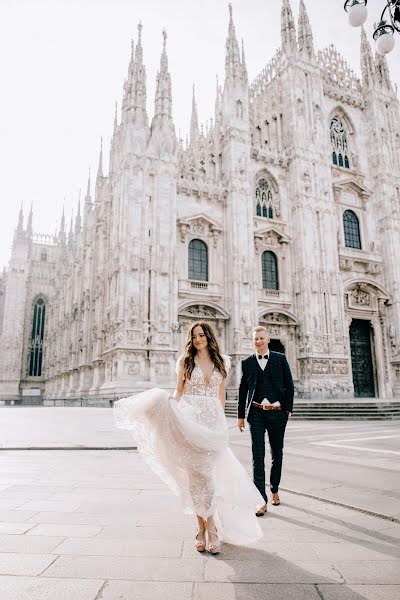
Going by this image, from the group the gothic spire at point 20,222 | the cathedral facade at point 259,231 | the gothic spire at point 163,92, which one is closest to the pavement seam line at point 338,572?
the cathedral facade at point 259,231

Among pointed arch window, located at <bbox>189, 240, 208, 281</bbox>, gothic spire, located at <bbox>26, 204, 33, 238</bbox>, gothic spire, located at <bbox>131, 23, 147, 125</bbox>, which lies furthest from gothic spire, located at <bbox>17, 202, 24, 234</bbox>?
pointed arch window, located at <bbox>189, 240, 208, 281</bbox>

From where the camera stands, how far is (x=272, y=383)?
445cm

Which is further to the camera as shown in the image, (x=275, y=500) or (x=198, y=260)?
(x=198, y=260)

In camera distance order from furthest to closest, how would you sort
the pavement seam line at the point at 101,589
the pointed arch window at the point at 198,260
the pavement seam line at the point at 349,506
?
the pointed arch window at the point at 198,260 → the pavement seam line at the point at 349,506 → the pavement seam line at the point at 101,589

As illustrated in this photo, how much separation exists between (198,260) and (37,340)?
35.6 meters

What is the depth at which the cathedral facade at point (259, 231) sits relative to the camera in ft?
Result: 73.7

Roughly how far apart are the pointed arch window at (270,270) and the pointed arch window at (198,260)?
13.0ft

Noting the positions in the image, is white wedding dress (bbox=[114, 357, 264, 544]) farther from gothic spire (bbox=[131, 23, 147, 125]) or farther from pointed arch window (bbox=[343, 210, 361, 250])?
pointed arch window (bbox=[343, 210, 361, 250])

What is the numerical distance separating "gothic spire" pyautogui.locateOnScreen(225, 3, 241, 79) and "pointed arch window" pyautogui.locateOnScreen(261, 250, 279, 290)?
11.6 meters

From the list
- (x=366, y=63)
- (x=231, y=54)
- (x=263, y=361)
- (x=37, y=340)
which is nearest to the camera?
(x=263, y=361)

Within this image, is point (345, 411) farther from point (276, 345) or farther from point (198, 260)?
point (198, 260)

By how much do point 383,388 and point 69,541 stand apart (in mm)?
27248

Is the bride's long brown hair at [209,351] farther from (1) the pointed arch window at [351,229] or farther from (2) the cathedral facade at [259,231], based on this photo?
(1) the pointed arch window at [351,229]

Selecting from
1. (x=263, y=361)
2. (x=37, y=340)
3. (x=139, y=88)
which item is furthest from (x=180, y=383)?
(x=37, y=340)
